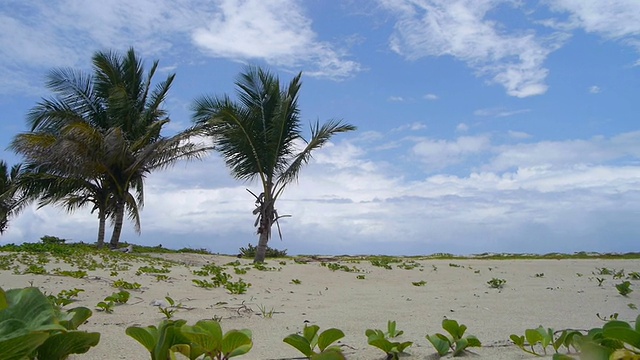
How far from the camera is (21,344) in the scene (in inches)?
30.6

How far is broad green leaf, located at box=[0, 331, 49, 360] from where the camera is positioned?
77cm

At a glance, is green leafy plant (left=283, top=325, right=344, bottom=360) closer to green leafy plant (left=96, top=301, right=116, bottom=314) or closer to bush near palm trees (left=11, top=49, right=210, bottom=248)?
green leafy plant (left=96, top=301, right=116, bottom=314)

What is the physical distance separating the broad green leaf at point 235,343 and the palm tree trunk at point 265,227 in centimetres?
1010

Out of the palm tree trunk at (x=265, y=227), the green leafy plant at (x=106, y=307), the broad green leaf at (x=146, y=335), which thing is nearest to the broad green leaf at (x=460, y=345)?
the broad green leaf at (x=146, y=335)

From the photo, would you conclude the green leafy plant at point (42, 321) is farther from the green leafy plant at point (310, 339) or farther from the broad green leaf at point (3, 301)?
the green leafy plant at point (310, 339)

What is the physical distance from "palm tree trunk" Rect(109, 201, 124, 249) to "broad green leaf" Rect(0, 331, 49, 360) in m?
14.9

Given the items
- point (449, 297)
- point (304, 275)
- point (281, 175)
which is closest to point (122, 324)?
point (449, 297)

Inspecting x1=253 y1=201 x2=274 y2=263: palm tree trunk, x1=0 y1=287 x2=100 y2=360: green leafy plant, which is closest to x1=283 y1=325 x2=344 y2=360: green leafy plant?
x1=0 y1=287 x2=100 y2=360: green leafy plant

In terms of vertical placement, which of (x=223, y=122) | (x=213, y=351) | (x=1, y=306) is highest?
(x=223, y=122)

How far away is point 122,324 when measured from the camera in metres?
2.58

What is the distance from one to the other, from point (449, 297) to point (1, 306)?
11.9 feet

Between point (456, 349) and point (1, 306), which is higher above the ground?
point (1, 306)

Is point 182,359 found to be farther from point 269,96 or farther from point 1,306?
point 269,96

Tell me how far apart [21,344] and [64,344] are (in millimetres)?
233
